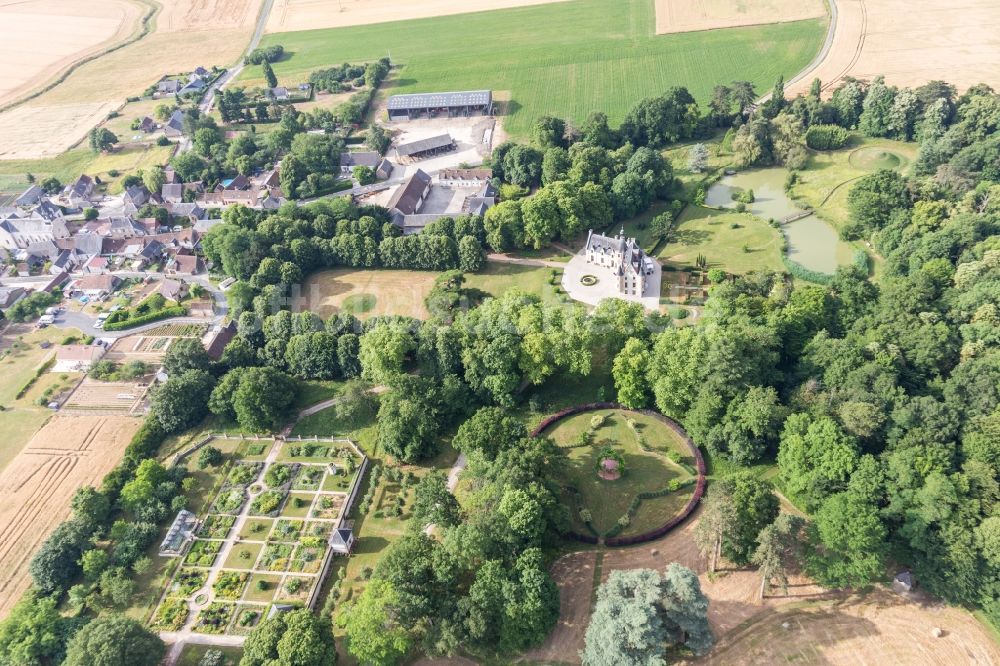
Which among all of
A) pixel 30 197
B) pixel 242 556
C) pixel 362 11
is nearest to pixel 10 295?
pixel 30 197

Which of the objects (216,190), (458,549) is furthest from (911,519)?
(216,190)

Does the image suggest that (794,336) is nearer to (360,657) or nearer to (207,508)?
(360,657)

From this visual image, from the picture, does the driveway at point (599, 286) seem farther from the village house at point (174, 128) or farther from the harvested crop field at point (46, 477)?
the village house at point (174, 128)

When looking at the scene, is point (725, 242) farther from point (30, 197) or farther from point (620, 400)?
point (30, 197)

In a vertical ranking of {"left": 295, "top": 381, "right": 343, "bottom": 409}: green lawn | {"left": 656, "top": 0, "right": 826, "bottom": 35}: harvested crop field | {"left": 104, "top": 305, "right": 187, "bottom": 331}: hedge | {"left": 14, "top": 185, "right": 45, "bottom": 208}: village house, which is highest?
{"left": 656, "top": 0, "right": 826, "bottom": 35}: harvested crop field

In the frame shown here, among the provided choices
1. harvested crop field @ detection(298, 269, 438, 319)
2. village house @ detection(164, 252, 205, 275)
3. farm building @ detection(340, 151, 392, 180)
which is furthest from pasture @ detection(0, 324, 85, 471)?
farm building @ detection(340, 151, 392, 180)

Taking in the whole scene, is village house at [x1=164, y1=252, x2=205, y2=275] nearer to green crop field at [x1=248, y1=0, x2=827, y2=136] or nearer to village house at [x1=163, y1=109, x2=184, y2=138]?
village house at [x1=163, y1=109, x2=184, y2=138]
